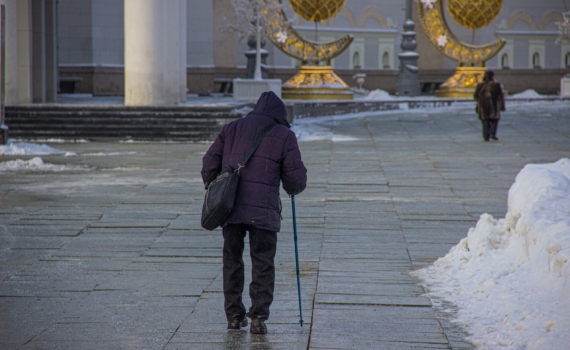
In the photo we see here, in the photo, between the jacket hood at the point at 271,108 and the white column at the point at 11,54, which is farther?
the white column at the point at 11,54

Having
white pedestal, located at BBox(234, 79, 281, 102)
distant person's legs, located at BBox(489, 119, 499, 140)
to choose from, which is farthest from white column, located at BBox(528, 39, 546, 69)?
distant person's legs, located at BBox(489, 119, 499, 140)

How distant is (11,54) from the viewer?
66.4ft

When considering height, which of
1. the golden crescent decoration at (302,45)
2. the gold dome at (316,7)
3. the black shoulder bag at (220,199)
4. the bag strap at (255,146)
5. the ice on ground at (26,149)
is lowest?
the ice on ground at (26,149)

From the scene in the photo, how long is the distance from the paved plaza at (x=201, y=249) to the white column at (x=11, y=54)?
5.18 m

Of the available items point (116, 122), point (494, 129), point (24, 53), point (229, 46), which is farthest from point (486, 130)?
point (229, 46)

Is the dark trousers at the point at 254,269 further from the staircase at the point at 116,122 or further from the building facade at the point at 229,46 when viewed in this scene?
the building facade at the point at 229,46

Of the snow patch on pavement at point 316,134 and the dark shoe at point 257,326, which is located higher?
the snow patch on pavement at point 316,134

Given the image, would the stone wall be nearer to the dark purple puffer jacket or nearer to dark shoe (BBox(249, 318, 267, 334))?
the dark purple puffer jacket

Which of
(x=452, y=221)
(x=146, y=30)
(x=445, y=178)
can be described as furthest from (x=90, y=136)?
(x=452, y=221)

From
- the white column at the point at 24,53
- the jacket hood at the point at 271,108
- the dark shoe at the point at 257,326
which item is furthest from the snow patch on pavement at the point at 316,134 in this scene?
the dark shoe at the point at 257,326

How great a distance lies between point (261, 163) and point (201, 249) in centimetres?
286

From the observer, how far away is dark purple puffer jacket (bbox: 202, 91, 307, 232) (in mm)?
5207

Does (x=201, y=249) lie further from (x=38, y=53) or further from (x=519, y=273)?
(x=38, y=53)

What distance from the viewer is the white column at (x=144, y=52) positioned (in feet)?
67.5
